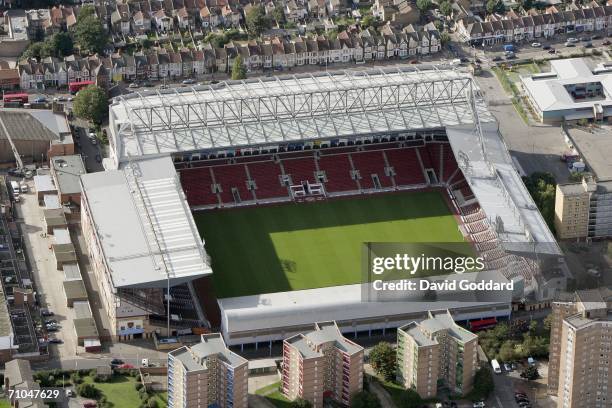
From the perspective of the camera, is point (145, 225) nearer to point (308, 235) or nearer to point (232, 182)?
point (232, 182)

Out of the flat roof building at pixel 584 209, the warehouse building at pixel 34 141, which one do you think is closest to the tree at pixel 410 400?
the flat roof building at pixel 584 209

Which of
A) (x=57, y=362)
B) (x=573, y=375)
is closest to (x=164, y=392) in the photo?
(x=57, y=362)

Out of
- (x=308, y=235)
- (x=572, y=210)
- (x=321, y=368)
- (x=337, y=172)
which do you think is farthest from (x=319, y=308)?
(x=572, y=210)

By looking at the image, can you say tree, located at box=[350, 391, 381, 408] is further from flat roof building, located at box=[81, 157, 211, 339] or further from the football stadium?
flat roof building, located at box=[81, 157, 211, 339]

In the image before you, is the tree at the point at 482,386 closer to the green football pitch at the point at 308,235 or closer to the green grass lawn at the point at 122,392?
the green football pitch at the point at 308,235

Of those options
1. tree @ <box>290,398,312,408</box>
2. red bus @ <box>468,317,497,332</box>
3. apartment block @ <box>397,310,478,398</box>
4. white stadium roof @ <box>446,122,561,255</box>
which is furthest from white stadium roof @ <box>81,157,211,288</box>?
white stadium roof @ <box>446,122,561,255</box>

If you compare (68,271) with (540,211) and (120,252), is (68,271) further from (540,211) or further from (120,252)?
(540,211)
